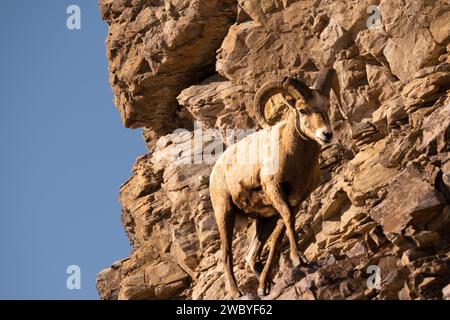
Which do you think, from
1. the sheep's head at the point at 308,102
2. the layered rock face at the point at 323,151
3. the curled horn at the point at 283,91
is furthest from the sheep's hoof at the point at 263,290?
the curled horn at the point at 283,91

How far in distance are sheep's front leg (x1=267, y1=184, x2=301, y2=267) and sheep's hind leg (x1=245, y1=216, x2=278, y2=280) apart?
1387 mm

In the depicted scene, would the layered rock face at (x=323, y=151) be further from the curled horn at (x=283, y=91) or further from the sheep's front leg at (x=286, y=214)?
the curled horn at (x=283, y=91)

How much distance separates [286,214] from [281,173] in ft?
2.24

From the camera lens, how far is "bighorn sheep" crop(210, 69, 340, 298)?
49.7ft

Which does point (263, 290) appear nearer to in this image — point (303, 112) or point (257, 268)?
point (257, 268)

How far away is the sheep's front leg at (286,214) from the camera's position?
48.7 ft

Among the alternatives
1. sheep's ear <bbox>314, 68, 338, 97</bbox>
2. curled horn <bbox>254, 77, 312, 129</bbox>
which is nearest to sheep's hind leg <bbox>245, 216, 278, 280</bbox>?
curled horn <bbox>254, 77, 312, 129</bbox>

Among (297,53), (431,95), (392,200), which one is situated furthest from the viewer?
(297,53)

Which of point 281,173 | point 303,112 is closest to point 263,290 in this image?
point 281,173

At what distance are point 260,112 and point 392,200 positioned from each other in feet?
8.87

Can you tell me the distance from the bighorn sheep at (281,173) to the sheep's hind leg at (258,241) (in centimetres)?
2
